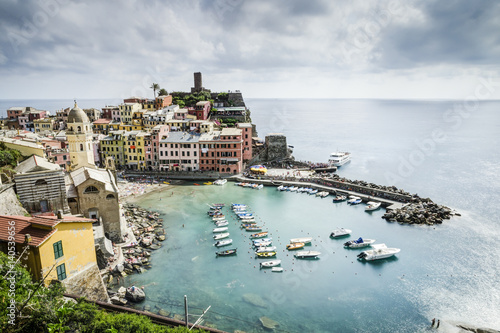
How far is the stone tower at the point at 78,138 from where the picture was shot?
1476 inches

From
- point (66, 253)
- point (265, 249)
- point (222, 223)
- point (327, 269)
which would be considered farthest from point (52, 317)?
point (222, 223)

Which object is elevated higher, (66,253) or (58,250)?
(58,250)

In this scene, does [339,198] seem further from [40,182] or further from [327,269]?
[40,182]

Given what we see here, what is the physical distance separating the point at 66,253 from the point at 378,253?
2952 centimetres

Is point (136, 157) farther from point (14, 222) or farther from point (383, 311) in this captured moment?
point (383, 311)

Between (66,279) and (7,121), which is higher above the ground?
(7,121)

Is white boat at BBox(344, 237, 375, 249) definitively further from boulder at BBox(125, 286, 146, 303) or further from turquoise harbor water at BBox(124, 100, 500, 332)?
boulder at BBox(125, 286, 146, 303)

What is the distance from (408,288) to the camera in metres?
28.8

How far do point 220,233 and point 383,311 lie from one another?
19.5 meters

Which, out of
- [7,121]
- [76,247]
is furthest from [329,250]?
[7,121]

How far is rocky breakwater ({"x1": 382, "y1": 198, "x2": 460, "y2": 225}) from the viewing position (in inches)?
1686

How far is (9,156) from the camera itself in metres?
32.2

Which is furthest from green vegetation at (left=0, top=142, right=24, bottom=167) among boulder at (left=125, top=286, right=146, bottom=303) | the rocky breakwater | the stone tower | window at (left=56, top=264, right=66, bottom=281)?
the rocky breakwater

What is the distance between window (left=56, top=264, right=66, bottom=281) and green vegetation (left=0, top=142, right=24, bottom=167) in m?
18.3
